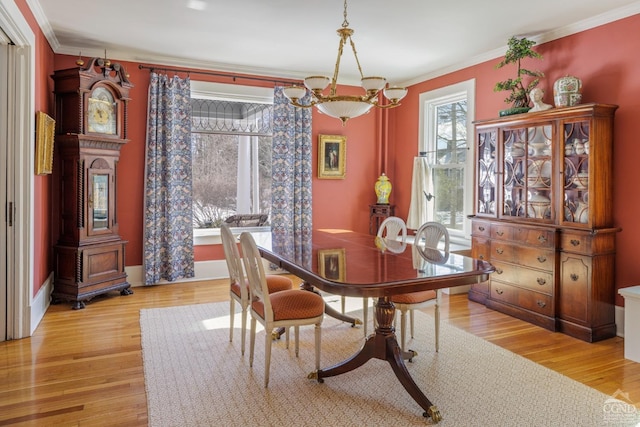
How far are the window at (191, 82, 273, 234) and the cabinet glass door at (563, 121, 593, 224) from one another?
11.6 ft

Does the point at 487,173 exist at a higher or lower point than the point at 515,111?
lower

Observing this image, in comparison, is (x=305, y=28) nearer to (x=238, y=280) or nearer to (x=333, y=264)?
(x=238, y=280)

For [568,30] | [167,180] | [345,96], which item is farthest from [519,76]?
[167,180]

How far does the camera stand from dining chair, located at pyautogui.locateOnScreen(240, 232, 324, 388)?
272 cm

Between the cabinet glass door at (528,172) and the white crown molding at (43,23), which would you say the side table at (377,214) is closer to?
the cabinet glass door at (528,172)

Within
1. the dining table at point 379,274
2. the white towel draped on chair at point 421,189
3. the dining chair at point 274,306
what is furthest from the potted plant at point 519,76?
the dining chair at point 274,306

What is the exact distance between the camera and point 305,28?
4262 mm

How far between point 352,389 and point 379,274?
2.54 feet

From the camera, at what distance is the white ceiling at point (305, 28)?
3719mm

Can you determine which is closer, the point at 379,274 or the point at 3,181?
the point at 379,274

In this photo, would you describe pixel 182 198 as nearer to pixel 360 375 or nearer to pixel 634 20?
pixel 360 375

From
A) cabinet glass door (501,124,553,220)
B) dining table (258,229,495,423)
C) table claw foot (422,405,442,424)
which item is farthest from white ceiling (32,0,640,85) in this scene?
table claw foot (422,405,442,424)

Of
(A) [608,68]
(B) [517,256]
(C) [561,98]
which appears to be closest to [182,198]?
(B) [517,256]

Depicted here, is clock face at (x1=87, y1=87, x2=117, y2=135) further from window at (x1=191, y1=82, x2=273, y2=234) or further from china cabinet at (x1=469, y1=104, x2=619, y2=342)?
china cabinet at (x1=469, y1=104, x2=619, y2=342)
